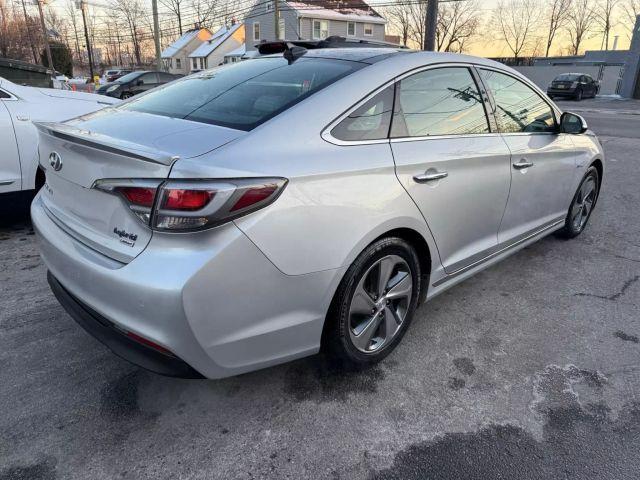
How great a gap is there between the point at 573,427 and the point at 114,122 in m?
2.58

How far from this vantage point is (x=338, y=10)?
41000 millimetres

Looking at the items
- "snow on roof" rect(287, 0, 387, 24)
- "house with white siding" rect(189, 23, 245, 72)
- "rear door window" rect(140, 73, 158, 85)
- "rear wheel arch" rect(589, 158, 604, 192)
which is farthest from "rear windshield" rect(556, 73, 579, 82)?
"house with white siding" rect(189, 23, 245, 72)

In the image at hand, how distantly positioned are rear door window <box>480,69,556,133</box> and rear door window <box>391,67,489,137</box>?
0.21m

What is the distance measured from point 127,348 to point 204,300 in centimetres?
46

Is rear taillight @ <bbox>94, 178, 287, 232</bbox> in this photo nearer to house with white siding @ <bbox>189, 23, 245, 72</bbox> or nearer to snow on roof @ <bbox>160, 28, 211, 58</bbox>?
Answer: house with white siding @ <bbox>189, 23, 245, 72</bbox>

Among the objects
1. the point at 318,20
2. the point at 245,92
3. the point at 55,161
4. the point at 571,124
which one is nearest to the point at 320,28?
the point at 318,20

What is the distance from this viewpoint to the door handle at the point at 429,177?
7.93 ft

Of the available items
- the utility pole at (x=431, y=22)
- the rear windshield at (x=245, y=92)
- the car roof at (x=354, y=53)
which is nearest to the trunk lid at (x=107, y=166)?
the rear windshield at (x=245, y=92)

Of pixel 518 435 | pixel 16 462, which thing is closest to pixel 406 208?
pixel 518 435

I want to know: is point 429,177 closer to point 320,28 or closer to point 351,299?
point 351,299

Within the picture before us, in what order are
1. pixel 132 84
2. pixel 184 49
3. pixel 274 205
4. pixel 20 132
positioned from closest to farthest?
1. pixel 274 205
2. pixel 20 132
3. pixel 132 84
4. pixel 184 49

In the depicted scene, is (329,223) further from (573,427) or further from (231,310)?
(573,427)

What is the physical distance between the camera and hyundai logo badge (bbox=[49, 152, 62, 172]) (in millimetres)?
2238

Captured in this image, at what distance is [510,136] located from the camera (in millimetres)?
3188
